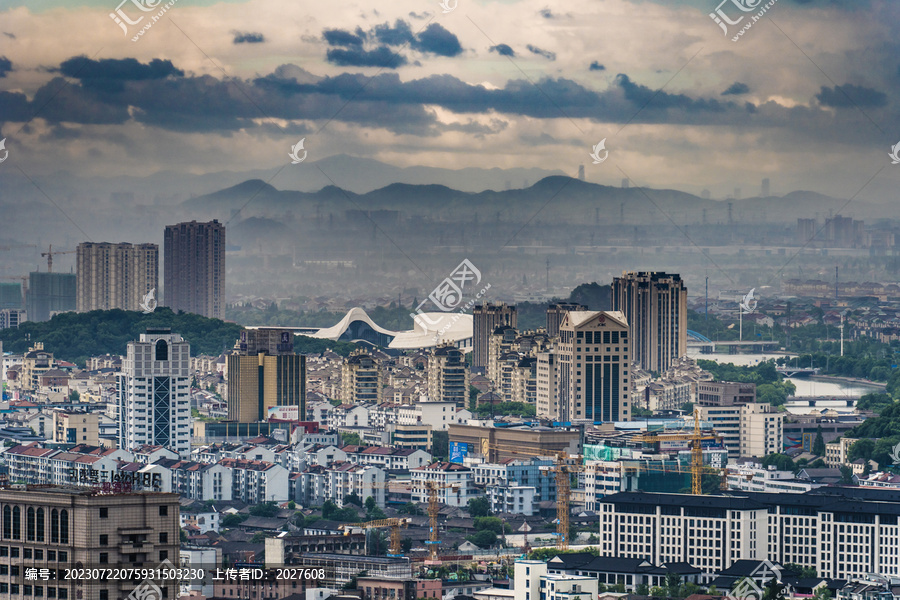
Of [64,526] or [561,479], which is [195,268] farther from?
[64,526]

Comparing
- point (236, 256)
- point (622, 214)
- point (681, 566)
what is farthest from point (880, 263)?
point (681, 566)

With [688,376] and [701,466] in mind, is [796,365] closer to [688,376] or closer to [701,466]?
[688,376]

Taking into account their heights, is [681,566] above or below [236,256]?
below

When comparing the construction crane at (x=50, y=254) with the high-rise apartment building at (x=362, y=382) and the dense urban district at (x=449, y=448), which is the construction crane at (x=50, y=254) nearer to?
the dense urban district at (x=449, y=448)

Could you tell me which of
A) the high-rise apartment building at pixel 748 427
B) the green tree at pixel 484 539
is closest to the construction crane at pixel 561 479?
the green tree at pixel 484 539

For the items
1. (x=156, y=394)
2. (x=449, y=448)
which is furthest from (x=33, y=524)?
(x=449, y=448)
